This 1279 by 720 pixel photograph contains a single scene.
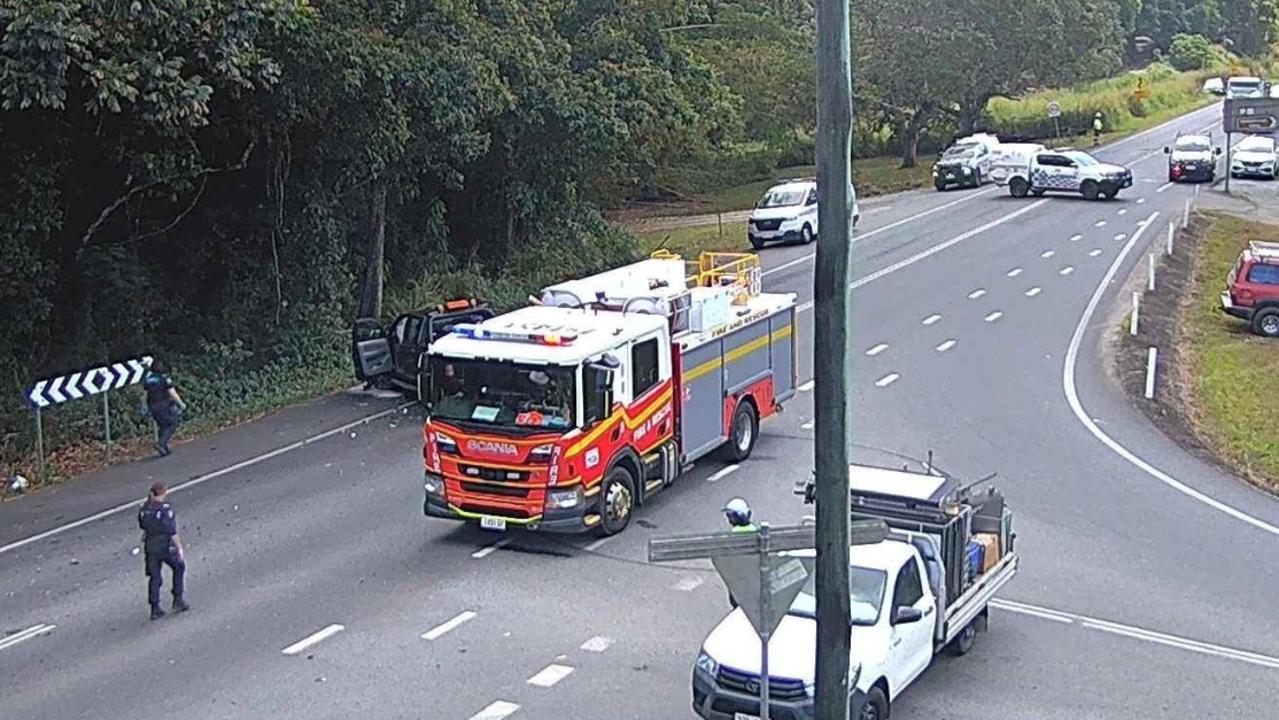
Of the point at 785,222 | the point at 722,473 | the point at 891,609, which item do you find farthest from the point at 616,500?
the point at 785,222

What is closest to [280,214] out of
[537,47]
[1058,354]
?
[537,47]

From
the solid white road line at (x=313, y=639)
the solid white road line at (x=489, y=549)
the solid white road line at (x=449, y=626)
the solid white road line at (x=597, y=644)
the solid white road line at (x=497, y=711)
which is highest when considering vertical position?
the solid white road line at (x=489, y=549)

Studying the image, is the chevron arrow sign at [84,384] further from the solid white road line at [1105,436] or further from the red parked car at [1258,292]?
the red parked car at [1258,292]

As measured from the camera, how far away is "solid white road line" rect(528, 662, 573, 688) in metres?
14.6

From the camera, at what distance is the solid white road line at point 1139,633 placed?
15.4 m

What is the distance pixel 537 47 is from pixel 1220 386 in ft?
50.1

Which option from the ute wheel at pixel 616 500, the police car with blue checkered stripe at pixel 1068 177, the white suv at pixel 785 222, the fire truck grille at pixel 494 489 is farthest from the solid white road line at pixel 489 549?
the police car with blue checkered stripe at pixel 1068 177

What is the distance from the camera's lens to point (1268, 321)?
32.5 meters

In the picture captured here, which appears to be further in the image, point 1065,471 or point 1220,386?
point 1220,386

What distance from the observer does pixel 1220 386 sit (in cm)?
2819

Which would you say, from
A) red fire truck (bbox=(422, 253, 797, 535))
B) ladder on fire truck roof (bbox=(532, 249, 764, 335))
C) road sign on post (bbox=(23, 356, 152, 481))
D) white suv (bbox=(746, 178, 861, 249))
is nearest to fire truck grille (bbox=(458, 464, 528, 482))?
red fire truck (bbox=(422, 253, 797, 535))

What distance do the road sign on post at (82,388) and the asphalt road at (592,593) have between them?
1343 millimetres

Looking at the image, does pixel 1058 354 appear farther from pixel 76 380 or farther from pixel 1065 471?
pixel 76 380

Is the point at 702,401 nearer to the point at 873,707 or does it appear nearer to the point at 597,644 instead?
the point at 597,644
